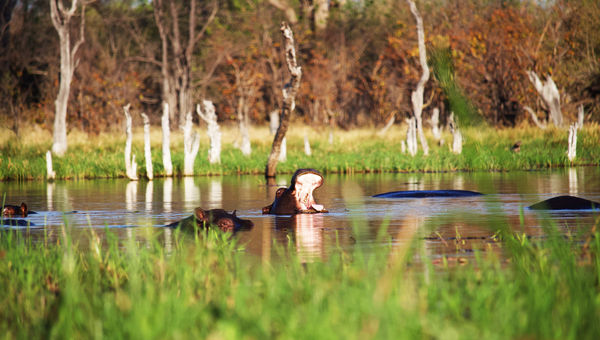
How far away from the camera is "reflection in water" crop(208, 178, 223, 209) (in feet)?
49.4

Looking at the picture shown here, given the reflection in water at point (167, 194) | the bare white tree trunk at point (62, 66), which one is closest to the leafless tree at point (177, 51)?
the bare white tree trunk at point (62, 66)

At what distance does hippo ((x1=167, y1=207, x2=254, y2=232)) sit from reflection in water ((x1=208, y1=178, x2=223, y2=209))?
3.46 meters

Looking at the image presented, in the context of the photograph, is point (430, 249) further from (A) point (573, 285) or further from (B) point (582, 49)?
(B) point (582, 49)

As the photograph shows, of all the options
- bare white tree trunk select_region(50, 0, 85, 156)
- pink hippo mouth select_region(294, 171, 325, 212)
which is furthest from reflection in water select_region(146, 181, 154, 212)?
bare white tree trunk select_region(50, 0, 85, 156)

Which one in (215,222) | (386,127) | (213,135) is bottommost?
(215,222)

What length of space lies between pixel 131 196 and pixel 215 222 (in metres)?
7.21

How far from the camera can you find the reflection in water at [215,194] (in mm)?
15070

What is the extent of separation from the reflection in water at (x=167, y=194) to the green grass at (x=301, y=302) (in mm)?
7518

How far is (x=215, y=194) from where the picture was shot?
695 inches

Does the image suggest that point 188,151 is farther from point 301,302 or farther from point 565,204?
point 301,302

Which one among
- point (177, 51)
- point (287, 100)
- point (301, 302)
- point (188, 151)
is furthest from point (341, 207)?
point (177, 51)

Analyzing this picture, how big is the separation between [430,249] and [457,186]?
10446 mm

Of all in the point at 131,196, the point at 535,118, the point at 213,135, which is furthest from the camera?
the point at 535,118

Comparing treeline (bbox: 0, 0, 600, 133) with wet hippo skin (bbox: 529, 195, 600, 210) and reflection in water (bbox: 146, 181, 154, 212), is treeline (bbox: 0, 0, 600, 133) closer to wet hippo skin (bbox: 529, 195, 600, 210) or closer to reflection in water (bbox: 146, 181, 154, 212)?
reflection in water (bbox: 146, 181, 154, 212)
